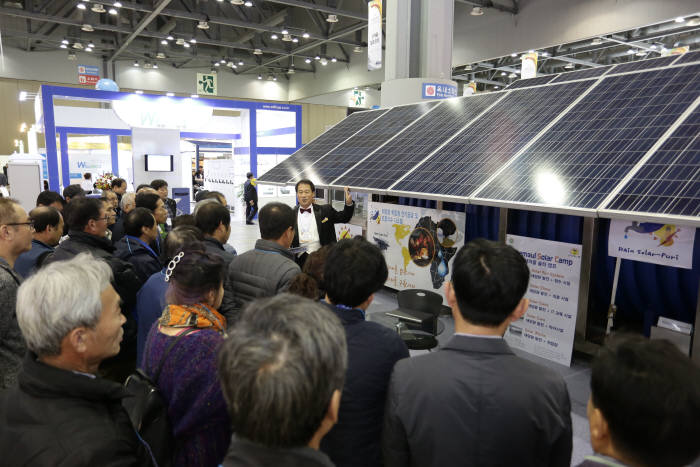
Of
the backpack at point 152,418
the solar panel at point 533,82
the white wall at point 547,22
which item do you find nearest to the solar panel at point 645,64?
the solar panel at point 533,82

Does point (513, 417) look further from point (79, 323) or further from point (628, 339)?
point (79, 323)

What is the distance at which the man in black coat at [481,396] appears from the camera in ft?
4.23

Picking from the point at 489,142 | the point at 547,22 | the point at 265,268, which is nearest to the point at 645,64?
the point at 489,142

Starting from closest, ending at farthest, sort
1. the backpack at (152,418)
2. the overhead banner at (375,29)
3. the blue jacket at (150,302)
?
1. the backpack at (152,418)
2. the blue jacket at (150,302)
3. the overhead banner at (375,29)

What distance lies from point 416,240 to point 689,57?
2.86 m

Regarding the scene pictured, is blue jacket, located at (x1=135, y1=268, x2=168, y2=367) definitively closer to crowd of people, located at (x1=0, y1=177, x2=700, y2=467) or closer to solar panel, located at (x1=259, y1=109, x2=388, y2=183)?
crowd of people, located at (x1=0, y1=177, x2=700, y2=467)

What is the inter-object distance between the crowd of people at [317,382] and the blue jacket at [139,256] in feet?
3.04

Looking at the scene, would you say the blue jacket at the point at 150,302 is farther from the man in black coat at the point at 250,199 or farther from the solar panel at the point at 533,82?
the man in black coat at the point at 250,199

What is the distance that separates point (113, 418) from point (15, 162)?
9.34 meters

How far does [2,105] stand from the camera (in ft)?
68.5

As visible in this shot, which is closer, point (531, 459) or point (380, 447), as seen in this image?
point (531, 459)

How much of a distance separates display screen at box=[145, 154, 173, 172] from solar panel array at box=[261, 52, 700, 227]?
940 cm

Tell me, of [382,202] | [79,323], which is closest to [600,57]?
[382,202]

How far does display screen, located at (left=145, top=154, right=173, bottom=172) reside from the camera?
13.4 meters
